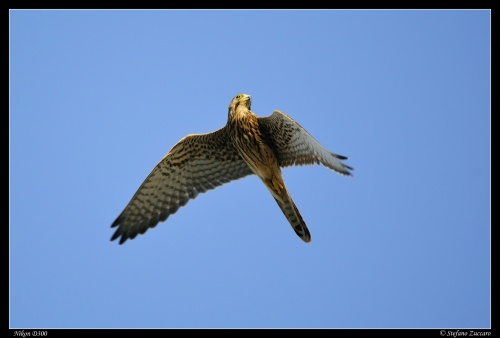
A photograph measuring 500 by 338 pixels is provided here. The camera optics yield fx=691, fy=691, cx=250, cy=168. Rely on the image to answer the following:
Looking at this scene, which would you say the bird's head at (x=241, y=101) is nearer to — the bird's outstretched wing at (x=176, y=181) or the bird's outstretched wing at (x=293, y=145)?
the bird's outstretched wing at (x=293, y=145)

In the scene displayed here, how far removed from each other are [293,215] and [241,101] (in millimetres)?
1847

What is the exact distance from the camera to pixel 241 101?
10117 millimetres

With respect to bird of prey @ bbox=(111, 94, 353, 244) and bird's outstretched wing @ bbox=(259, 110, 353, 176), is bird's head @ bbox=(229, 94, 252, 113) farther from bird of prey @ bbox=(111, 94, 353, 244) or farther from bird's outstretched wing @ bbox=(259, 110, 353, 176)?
bird's outstretched wing @ bbox=(259, 110, 353, 176)

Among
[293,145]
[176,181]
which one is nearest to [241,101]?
[293,145]

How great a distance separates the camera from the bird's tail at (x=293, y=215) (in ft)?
31.3

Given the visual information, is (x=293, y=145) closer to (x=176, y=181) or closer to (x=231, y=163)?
(x=231, y=163)

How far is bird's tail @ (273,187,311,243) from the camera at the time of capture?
9539 millimetres

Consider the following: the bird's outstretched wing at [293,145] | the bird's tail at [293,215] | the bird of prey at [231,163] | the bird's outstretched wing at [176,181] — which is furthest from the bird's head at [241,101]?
the bird's tail at [293,215]

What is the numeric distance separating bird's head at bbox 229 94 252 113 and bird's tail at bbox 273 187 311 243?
138 centimetres

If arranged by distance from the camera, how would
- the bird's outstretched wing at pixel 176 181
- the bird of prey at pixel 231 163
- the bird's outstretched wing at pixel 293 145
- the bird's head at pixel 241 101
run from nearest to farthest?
the bird's outstretched wing at pixel 293 145, the bird of prey at pixel 231 163, the bird's head at pixel 241 101, the bird's outstretched wing at pixel 176 181

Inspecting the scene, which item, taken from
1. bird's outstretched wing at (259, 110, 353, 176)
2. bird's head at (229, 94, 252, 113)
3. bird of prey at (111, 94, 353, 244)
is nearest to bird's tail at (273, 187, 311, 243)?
bird of prey at (111, 94, 353, 244)
